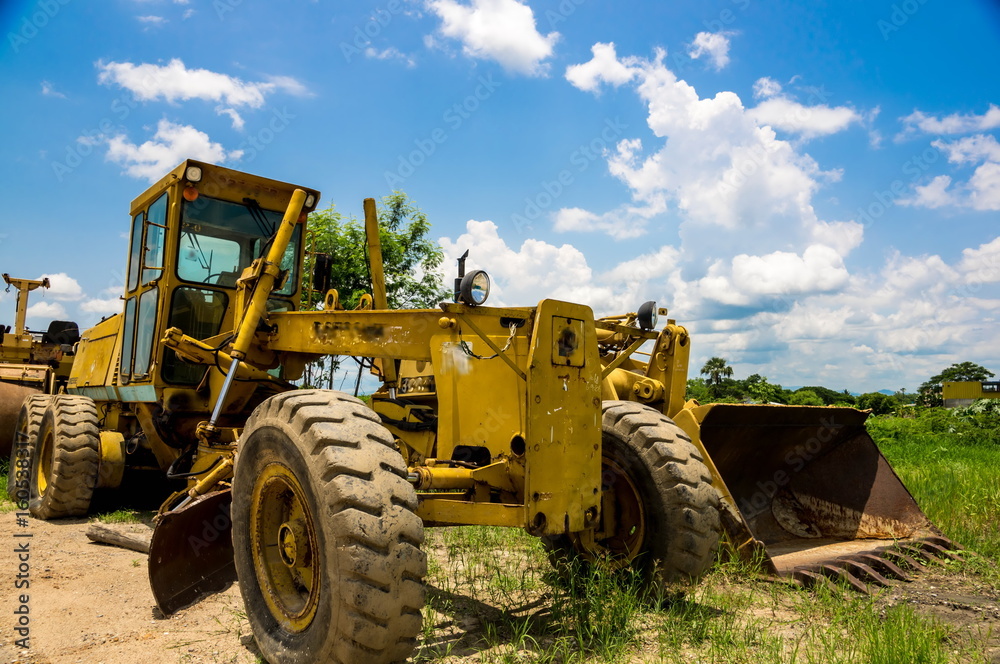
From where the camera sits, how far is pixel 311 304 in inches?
270

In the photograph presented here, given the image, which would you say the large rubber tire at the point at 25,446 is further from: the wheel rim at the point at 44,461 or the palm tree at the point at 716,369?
the palm tree at the point at 716,369

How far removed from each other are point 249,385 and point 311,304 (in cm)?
104

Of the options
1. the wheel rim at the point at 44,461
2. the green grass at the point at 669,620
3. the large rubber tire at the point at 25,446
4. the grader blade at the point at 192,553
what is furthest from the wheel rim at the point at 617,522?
the large rubber tire at the point at 25,446

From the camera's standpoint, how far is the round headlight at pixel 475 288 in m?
3.60

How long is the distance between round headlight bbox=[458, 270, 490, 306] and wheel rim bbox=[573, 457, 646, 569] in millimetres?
1485

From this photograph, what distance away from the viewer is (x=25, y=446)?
8.12 m

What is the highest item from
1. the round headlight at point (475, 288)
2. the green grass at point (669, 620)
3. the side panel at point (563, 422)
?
the round headlight at point (475, 288)

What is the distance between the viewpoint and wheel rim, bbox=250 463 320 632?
10.6 feet

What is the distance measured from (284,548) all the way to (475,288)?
160 centimetres

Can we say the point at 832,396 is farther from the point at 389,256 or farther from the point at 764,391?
the point at 389,256

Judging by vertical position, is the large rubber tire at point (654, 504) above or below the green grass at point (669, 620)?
above

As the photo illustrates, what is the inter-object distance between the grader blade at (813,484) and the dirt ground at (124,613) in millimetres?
644

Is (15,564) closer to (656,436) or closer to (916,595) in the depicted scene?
(656,436)

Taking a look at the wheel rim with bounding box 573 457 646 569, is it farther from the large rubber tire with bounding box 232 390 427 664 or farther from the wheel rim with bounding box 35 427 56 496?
the wheel rim with bounding box 35 427 56 496
